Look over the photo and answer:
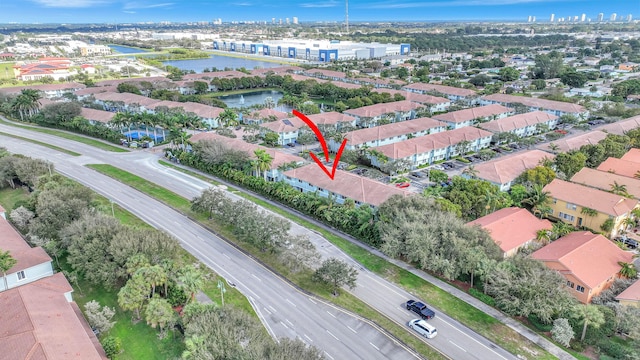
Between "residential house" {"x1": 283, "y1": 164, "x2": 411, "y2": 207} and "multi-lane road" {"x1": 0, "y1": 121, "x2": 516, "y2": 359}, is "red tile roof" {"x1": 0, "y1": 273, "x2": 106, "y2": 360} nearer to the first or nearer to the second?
"multi-lane road" {"x1": 0, "y1": 121, "x2": 516, "y2": 359}

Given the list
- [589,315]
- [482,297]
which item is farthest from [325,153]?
[589,315]

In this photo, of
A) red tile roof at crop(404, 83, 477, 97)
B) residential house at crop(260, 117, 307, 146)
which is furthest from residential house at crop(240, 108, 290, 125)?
red tile roof at crop(404, 83, 477, 97)

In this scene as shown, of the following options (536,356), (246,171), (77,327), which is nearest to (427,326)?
(536,356)

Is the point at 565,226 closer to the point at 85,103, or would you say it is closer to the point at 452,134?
the point at 452,134

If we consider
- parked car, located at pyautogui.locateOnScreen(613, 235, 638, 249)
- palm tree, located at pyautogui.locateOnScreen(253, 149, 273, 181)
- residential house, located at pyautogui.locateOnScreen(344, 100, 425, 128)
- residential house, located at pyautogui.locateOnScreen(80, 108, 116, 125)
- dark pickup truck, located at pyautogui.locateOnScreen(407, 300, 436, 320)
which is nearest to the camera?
dark pickup truck, located at pyautogui.locateOnScreen(407, 300, 436, 320)

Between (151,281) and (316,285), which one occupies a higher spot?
(151,281)
